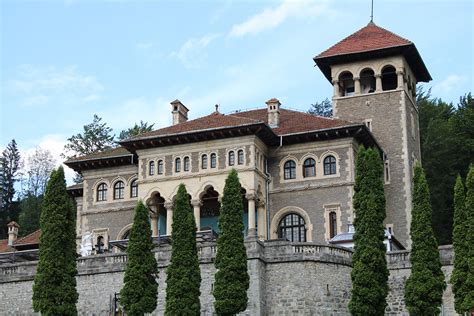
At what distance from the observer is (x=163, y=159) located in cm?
5244

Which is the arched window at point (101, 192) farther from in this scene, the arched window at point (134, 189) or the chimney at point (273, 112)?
the chimney at point (273, 112)

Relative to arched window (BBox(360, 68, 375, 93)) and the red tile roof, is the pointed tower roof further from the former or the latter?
arched window (BBox(360, 68, 375, 93))

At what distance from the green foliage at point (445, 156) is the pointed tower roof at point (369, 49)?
7.87m

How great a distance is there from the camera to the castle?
4991 centimetres

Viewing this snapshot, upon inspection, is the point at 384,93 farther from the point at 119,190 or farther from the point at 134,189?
the point at 119,190

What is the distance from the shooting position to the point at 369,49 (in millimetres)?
56281

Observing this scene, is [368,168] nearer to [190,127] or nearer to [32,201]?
[190,127]

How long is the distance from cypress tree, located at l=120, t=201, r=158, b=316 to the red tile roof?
22664 millimetres

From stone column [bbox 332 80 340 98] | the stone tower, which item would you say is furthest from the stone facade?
stone column [bbox 332 80 340 98]

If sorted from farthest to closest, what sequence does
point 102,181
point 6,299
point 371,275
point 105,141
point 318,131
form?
point 105,141 → point 102,181 → point 318,131 → point 6,299 → point 371,275

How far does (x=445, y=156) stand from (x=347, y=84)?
1125cm

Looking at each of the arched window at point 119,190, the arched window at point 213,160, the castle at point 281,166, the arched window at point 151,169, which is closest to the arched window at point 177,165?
the castle at point 281,166

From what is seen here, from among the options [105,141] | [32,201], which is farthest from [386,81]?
[32,201]

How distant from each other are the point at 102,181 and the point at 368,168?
2291cm
